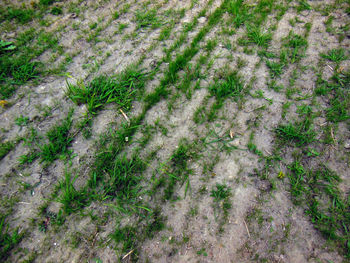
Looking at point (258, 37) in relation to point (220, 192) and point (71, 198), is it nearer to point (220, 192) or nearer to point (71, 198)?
point (220, 192)

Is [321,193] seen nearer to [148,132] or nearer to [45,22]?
[148,132]

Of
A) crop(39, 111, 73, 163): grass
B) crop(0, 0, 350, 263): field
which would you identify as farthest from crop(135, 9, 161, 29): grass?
crop(39, 111, 73, 163): grass

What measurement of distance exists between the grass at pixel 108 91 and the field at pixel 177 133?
0.06 ft

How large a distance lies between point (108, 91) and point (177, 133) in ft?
3.26

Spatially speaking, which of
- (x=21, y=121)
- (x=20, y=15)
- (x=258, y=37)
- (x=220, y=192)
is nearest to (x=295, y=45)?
(x=258, y=37)

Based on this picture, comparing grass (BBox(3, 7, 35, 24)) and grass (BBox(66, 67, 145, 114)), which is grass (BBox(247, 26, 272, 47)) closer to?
grass (BBox(66, 67, 145, 114))

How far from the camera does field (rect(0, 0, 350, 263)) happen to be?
6.29ft

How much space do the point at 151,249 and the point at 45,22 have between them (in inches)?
143

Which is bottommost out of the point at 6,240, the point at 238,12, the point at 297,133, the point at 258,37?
the point at 6,240

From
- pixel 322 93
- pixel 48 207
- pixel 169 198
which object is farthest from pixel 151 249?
pixel 322 93

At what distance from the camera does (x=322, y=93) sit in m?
2.67

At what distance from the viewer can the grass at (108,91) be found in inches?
104

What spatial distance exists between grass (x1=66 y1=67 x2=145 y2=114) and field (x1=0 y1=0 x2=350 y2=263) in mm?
18

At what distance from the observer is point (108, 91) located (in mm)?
2686
